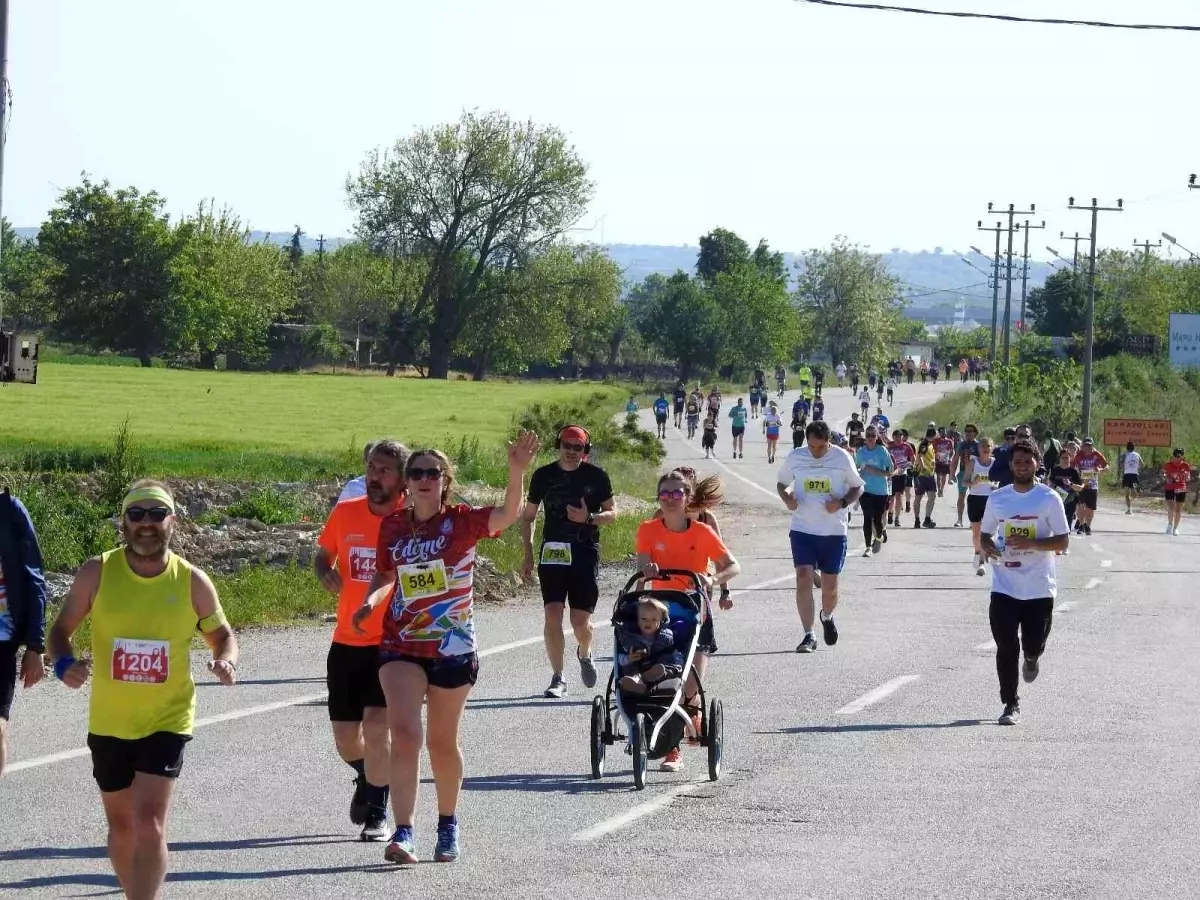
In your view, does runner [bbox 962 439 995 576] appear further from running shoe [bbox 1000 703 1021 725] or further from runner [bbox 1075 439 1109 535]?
running shoe [bbox 1000 703 1021 725]

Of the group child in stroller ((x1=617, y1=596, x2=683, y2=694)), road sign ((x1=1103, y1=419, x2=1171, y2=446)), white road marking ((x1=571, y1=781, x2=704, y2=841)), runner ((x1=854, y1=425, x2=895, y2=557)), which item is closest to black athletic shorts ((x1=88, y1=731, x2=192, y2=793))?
white road marking ((x1=571, y1=781, x2=704, y2=841))

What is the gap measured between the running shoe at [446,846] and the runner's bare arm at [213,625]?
149 cm

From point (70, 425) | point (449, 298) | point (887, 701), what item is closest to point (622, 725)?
point (887, 701)

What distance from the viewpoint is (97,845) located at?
Answer: 8203 millimetres

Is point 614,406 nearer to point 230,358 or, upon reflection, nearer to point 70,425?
point 70,425

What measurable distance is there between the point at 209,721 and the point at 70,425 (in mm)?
36612

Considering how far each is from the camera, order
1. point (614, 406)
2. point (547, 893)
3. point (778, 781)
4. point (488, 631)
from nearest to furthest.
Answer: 1. point (547, 893)
2. point (778, 781)
3. point (488, 631)
4. point (614, 406)

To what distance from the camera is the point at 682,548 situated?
37.3ft

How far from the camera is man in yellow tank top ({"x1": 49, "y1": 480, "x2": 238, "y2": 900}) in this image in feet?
21.2

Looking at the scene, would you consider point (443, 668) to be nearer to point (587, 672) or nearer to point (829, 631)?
point (587, 672)

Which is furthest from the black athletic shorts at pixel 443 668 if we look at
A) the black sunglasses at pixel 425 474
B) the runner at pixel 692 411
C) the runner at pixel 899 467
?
the runner at pixel 692 411

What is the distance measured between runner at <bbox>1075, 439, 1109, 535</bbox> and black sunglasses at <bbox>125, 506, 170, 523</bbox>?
2926 centimetres

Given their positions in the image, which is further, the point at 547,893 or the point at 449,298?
the point at 449,298

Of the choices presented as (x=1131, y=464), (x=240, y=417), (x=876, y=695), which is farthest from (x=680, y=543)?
(x=240, y=417)
